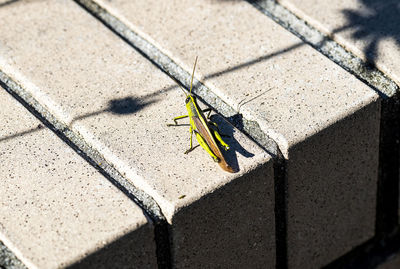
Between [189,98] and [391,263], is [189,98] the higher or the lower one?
the higher one

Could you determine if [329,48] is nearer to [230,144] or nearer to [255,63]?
[255,63]

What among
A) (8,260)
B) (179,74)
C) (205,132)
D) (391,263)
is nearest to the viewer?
(8,260)

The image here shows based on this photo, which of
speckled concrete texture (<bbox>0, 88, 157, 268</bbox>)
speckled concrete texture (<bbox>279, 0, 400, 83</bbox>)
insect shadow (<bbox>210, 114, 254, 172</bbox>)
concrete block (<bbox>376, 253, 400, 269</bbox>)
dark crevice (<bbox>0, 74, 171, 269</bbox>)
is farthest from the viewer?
concrete block (<bbox>376, 253, 400, 269</bbox>)

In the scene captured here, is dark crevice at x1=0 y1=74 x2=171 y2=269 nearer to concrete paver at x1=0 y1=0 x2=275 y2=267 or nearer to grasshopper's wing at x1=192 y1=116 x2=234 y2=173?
concrete paver at x1=0 y1=0 x2=275 y2=267

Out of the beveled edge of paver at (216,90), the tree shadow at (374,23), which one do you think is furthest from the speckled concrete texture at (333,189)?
the tree shadow at (374,23)

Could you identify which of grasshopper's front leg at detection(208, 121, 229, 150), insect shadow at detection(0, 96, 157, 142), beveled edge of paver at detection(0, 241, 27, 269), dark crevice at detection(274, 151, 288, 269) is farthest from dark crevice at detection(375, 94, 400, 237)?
beveled edge of paver at detection(0, 241, 27, 269)

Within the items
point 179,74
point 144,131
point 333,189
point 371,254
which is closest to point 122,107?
point 144,131

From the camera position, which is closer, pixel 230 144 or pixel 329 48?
pixel 230 144
